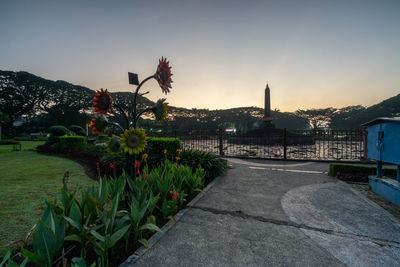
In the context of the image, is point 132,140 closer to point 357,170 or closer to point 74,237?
point 74,237

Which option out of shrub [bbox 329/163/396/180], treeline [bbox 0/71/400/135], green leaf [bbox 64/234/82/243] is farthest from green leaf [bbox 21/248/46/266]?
treeline [bbox 0/71/400/135]

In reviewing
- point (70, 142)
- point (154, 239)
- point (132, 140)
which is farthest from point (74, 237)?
point (70, 142)

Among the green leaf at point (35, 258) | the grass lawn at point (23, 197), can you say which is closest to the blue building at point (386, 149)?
the green leaf at point (35, 258)

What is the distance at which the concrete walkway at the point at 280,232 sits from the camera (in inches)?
72.2

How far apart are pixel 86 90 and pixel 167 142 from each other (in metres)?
51.1

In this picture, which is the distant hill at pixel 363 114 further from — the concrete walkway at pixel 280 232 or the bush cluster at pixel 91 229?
the bush cluster at pixel 91 229

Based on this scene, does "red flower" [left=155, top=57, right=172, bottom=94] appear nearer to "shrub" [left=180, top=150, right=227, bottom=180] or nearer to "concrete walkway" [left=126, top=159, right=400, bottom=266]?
"concrete walkway" [left=126, top=159, right=400, bottom=266]

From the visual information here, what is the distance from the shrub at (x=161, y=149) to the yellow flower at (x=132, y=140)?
3150mm

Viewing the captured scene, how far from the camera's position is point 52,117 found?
136 ft

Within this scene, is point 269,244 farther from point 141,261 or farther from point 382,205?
point 382,205

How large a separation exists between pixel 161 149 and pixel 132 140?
3.43m

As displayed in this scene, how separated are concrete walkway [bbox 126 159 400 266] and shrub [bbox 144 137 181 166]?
7.25ft

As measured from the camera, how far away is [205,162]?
538 centimetres

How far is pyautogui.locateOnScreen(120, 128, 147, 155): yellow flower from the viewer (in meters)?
2.33
